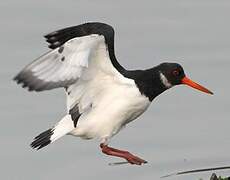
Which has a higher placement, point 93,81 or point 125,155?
point 93,81

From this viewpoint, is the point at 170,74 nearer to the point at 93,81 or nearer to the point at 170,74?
the point at 170,74

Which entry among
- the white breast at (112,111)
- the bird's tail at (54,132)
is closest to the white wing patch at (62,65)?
the white breast at (112,111)

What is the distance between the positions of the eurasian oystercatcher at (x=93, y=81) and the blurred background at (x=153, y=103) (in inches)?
51.9

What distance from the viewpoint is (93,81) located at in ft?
53.8

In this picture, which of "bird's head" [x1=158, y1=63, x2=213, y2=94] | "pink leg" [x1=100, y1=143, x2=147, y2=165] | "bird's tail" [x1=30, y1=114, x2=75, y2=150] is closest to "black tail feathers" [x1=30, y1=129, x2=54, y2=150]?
"bird's tail" [x1=30, y1=114, x2=75, y2=150]

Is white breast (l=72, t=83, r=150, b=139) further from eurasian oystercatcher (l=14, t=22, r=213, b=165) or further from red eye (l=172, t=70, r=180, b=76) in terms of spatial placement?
red eye (l=172, t=70, r=180, b=76)

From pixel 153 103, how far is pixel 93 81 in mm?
3286

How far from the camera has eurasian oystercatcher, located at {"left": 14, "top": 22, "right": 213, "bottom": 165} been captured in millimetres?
15586

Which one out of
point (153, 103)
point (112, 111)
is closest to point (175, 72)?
point (112, 111)

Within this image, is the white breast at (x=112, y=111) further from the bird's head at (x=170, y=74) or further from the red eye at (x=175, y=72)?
the red eye at (x=175, y=72)

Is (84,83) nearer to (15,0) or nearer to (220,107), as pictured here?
(220,107)

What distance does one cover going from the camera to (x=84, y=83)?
16.4m

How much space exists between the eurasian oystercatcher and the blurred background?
1.32 meters

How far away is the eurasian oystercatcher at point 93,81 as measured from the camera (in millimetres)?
15586
